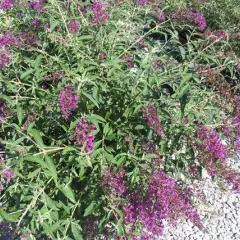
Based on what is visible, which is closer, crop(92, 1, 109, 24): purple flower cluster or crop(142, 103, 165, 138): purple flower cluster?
crop(142, 103, 165, 138): purple flower cluster

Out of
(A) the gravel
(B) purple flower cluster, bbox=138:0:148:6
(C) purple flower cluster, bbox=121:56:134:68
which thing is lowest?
(A) the gravel

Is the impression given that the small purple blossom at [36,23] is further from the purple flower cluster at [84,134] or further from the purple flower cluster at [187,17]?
the purple flower cluster at [84,134]

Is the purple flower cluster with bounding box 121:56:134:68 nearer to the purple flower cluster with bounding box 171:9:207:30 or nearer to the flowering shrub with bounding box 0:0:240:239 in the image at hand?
the flowering shrub with bounding box 0:0:240:239

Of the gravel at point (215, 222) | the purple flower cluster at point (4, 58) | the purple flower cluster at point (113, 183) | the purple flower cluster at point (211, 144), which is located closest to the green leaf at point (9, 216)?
the purple flower cluster at point (113, 183)

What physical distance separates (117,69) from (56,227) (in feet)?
3.23

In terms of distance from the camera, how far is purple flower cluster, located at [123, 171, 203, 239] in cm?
183

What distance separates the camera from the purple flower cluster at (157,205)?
1.83m

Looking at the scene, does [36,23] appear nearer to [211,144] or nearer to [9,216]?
[9,216]

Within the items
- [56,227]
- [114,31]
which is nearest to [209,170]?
[56,227]

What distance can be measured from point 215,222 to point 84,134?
2057 mm

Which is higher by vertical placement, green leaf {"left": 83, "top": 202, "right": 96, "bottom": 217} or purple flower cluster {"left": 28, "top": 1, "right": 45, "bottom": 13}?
purple flower cluster {"left": 28, "top": 1, "right": 45, "bottom": 13}

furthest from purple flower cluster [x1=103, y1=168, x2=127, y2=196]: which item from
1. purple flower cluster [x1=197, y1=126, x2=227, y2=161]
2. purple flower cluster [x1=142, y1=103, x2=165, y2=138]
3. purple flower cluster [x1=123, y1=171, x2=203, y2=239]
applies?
purple flower cluster [x1=197, y1=126, x2=227, y2=161]

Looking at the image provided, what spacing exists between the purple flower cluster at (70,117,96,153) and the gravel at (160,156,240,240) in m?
1.47

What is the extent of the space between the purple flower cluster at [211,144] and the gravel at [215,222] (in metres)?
1.22
